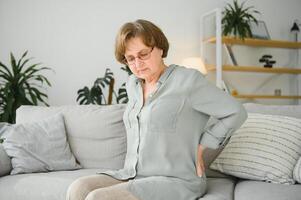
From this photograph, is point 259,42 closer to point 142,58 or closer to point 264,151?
point 264,151

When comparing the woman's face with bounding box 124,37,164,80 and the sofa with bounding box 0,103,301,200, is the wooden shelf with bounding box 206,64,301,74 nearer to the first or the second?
the sofa with bounding box 0,103,301,200

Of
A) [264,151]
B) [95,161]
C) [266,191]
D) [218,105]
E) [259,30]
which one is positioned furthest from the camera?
[259,30]

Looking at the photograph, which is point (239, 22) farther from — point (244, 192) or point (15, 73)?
point (244, 192)

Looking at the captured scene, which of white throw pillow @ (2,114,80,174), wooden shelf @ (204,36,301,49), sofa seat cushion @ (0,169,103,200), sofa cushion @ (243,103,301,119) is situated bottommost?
sofa seat cushion @ (0,169,103,200)

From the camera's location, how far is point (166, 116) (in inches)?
57.8

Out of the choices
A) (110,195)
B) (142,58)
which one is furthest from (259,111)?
(110,195)

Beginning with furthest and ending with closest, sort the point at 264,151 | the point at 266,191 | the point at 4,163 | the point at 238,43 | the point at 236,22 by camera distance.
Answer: the point at 238,43 < the point at 236,22 < the point at 4,163 < the point at 264,151 < the point at 266,191

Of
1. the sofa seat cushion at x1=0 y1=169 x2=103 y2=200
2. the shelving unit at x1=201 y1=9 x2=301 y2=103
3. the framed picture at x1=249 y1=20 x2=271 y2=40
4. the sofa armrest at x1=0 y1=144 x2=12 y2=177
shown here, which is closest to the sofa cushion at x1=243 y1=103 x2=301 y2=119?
the sofa seat cushion at x1=0 y1=169 x2=103 y2=200

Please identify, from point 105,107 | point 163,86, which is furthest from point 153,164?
point 105,107

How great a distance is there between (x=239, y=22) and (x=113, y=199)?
12.0 feet

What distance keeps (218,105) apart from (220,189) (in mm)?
426

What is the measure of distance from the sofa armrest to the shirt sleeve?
1162 mm

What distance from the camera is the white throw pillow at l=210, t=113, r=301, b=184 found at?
1.72 metres

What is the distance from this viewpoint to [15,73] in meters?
3.23
